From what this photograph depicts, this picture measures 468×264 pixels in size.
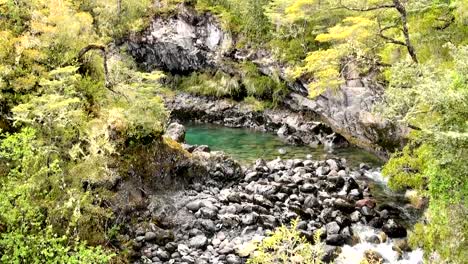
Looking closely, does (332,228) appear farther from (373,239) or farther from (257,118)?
(257,118)

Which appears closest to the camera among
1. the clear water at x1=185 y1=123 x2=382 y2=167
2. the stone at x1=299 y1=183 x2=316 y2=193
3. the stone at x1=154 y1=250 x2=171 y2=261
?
the stone at x1=154 y1=250 x2=171 y2=261

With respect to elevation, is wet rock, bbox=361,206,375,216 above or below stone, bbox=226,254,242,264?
above

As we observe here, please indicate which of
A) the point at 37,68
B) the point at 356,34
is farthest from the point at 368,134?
the point at 37,68

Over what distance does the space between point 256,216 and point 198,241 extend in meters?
2.80

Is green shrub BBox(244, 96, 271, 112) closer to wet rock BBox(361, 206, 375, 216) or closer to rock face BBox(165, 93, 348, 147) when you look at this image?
rock face BBox(165, 93, 348, 147)

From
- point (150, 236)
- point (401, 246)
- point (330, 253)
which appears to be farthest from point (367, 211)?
point (150, 236)

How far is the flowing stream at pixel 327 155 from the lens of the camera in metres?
15.2

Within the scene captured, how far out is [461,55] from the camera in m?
10.7

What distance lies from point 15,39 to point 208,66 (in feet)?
90.1

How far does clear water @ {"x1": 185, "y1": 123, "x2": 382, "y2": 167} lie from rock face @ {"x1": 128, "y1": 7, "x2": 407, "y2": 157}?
1.48 meters

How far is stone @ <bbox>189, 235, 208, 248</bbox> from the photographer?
15.4 meters

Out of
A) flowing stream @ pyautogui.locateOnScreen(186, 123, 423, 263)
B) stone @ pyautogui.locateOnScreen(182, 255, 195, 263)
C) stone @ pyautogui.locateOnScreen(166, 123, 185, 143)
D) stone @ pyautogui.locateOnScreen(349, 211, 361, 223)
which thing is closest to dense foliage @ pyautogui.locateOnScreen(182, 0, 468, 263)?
flowing stream @ pyautogui.locateOnScreen(186, 123, 423, 263)

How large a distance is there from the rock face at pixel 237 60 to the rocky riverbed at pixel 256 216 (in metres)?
4.99

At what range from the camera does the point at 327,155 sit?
2703cm
